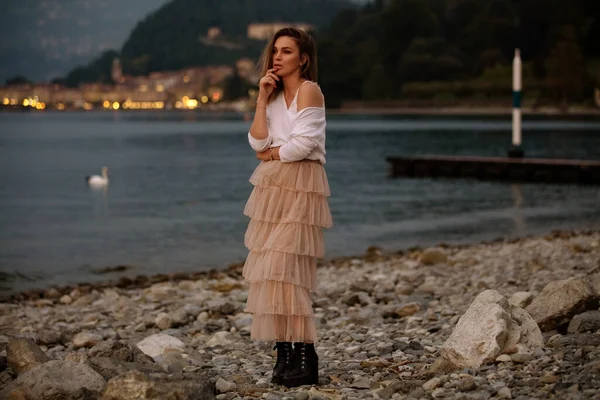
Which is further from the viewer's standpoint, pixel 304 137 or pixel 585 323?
pixel 585 323

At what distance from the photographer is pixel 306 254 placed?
561 cm

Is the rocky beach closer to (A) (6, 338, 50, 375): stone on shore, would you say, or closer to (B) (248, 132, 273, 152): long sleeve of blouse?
(A) (6, 338, 50, 375): stone on shore

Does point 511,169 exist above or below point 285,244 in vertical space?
below

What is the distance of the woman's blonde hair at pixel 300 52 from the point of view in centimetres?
570

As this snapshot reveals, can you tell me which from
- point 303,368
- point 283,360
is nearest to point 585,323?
point 303,368

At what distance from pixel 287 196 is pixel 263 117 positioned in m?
0.48

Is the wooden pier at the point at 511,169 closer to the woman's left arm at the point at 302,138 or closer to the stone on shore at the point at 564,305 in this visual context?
the stone on shore at the point at 564,305

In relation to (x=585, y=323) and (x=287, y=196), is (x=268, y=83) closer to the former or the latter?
(x=287, y=196)

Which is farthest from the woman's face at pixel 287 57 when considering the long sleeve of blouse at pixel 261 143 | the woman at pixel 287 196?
the long sleeve of blouse at pixel 261 143

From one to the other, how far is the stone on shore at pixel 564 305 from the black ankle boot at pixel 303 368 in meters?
1.60

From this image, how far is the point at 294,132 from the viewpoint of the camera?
558 centimetres

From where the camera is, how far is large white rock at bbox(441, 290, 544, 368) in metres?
5.68

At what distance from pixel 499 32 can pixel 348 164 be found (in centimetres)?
11702

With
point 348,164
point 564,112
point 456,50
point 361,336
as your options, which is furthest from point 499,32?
point 361,336
